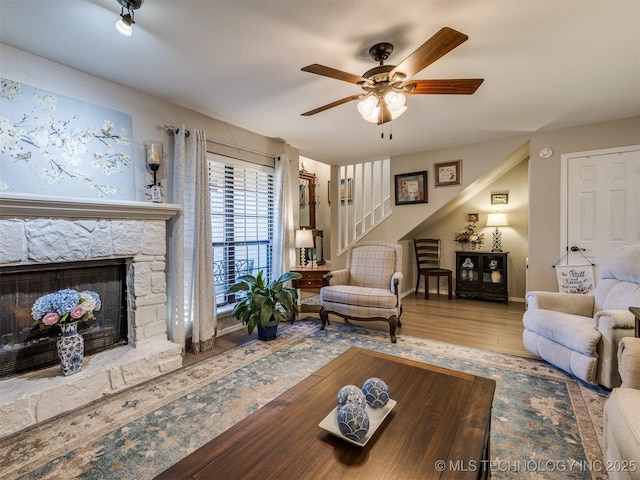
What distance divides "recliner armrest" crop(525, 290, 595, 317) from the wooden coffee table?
5.70 ft

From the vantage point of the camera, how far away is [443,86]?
192 centimetres

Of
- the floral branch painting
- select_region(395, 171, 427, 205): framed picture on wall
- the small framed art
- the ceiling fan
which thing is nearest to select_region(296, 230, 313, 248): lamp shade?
select_region(395, 171, 427, 205): framed picture on wall

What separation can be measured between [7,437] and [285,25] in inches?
113

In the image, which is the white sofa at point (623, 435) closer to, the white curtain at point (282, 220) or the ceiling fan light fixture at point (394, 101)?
the ceiling fan light fixture at point (394, 101)

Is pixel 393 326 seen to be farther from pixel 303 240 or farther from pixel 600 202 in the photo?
pixel 600 202

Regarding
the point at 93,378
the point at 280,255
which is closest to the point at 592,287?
the point at 280,255

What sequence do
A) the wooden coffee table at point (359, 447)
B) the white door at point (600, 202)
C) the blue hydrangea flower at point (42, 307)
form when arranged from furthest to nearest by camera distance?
the white door at point (600, 202) < the blue hydrangea flower at point (42, 307) < the wooden coffee table at point (359, 447)

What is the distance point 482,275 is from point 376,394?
441cm

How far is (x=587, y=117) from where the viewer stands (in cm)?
321

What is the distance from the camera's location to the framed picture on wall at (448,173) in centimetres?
423

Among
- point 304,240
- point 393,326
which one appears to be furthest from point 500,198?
point 304,240

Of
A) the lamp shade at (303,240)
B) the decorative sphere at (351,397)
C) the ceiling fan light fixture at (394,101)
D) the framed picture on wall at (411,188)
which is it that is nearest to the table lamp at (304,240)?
the lamp shade at (303,240)

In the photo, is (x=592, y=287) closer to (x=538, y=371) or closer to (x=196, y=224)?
(x=538, y=371)

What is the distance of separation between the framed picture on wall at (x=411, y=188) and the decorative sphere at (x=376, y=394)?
380 centimetres
